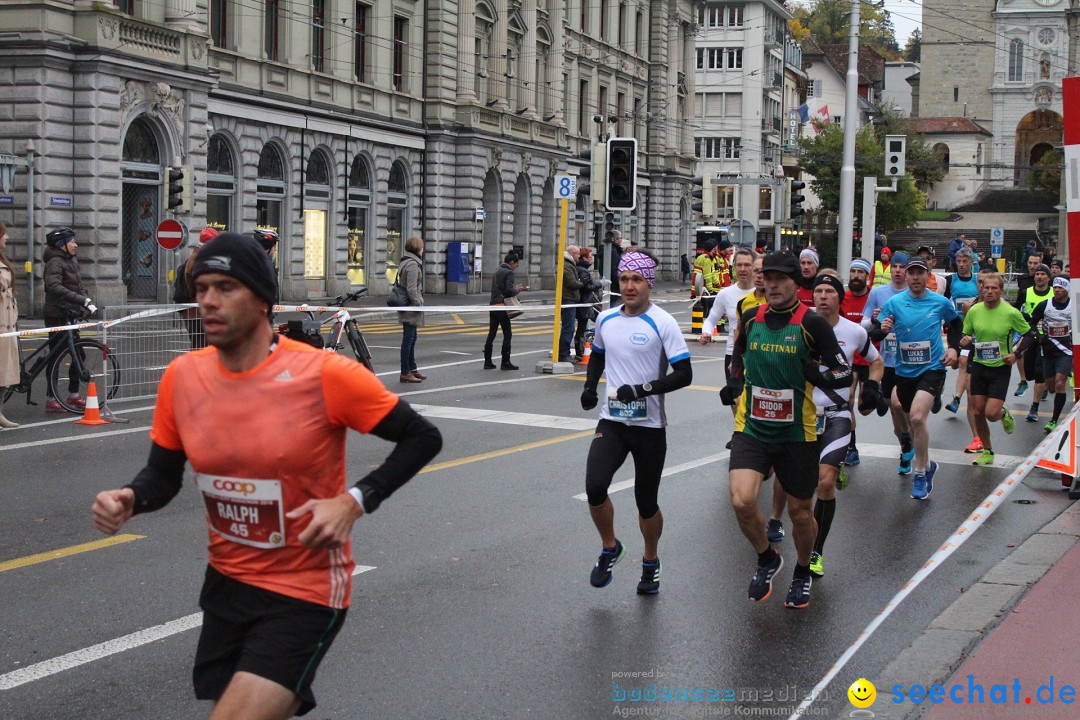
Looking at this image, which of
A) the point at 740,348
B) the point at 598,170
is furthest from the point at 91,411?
the point at 598,170

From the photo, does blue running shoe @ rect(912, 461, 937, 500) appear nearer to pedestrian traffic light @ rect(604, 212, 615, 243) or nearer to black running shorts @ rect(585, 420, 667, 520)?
black running shorts @ rect(585, 420, 667, 520)

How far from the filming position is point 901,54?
148 m

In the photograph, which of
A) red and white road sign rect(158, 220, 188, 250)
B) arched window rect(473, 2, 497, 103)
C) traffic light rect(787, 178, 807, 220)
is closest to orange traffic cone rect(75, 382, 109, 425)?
red and white road sign rect(158, 220, 188, 250)

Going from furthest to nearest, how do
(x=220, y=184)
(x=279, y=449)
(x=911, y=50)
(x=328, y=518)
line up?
(x=911, y=50) < (x=220, y=184) < (x=279, y=449) < (x=328, y=518)

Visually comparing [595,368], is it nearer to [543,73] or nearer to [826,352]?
[826,352]

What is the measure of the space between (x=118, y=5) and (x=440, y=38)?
16798mm

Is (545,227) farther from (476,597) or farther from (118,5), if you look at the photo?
(476,597)

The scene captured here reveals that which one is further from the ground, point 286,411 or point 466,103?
point 466,103

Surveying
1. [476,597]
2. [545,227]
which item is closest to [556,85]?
[545,227]

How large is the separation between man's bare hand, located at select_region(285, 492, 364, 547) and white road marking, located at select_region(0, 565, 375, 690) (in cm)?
194

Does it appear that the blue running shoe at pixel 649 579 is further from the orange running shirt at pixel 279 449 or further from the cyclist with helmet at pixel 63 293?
the cyclist with helmet at pixel 63 293

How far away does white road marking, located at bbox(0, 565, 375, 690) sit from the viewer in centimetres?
546

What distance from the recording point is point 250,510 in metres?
3.67

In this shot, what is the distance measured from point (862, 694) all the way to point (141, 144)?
28.6 metres
